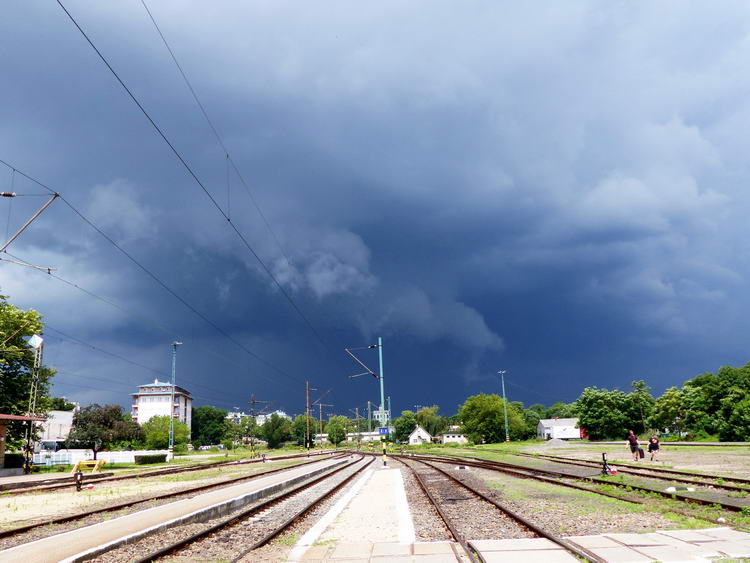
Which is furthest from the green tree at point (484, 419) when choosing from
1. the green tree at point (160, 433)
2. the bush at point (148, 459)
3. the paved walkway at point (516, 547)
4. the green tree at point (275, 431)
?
the paved walkway at point (516, 547)

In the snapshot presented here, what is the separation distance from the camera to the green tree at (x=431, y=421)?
194 metres

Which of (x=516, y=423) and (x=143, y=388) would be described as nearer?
(x=516, y=423)

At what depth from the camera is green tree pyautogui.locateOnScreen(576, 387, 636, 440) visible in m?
86.0

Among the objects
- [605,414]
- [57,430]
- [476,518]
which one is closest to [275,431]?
[57,430]

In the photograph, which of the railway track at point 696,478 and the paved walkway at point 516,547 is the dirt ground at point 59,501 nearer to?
the paved walkway at point 516,547

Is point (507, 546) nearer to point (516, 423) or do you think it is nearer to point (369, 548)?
point (369, 548)

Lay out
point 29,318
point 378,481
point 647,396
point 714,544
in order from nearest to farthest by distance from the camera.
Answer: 1. point 714,544
2. point 378,481
3. point 29,318
4. point 647,396

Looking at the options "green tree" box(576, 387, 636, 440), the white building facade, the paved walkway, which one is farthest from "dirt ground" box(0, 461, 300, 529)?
the white building facade

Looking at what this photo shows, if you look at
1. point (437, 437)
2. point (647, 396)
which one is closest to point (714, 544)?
point (647, 396)

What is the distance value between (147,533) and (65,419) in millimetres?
130220

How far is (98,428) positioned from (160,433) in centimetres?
4381

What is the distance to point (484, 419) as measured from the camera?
99.7 meters

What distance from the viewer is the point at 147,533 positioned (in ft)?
42.1

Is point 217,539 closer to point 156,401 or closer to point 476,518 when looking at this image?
point 476,518
